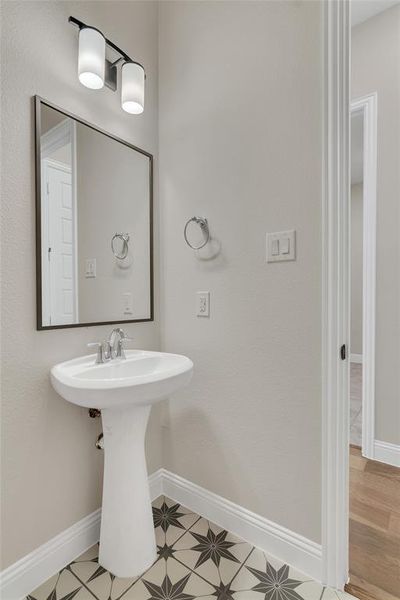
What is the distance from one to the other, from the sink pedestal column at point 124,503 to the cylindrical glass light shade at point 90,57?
1.30m

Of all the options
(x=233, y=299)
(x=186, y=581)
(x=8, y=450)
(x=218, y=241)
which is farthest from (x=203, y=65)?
(x=186, y=581)

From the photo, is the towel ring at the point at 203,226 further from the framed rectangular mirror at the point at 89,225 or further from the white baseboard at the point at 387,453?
the white baseboard at the point at 387,453

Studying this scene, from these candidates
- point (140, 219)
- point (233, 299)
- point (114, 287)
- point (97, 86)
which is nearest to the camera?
point (97, 86)

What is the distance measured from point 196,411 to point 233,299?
0.60m

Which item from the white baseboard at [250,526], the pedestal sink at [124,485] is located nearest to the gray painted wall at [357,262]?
the white baseboard at [250,526]

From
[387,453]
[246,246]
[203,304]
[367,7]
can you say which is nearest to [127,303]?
[203,304]

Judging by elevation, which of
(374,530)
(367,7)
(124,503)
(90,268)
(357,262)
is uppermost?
(367,7)

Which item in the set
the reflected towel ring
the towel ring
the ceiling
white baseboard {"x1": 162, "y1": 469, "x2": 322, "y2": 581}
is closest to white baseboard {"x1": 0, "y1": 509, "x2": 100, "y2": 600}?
white baseboard {"x1": 162, "y1": 469, "x2": 322, "y2": 581}

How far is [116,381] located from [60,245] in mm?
631

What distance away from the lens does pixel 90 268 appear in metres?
1.39

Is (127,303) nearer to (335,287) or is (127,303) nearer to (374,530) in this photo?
(335,287)

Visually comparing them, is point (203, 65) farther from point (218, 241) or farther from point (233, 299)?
point (233, 299)

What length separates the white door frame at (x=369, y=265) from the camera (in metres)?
1.97

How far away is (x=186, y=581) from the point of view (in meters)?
1.15
